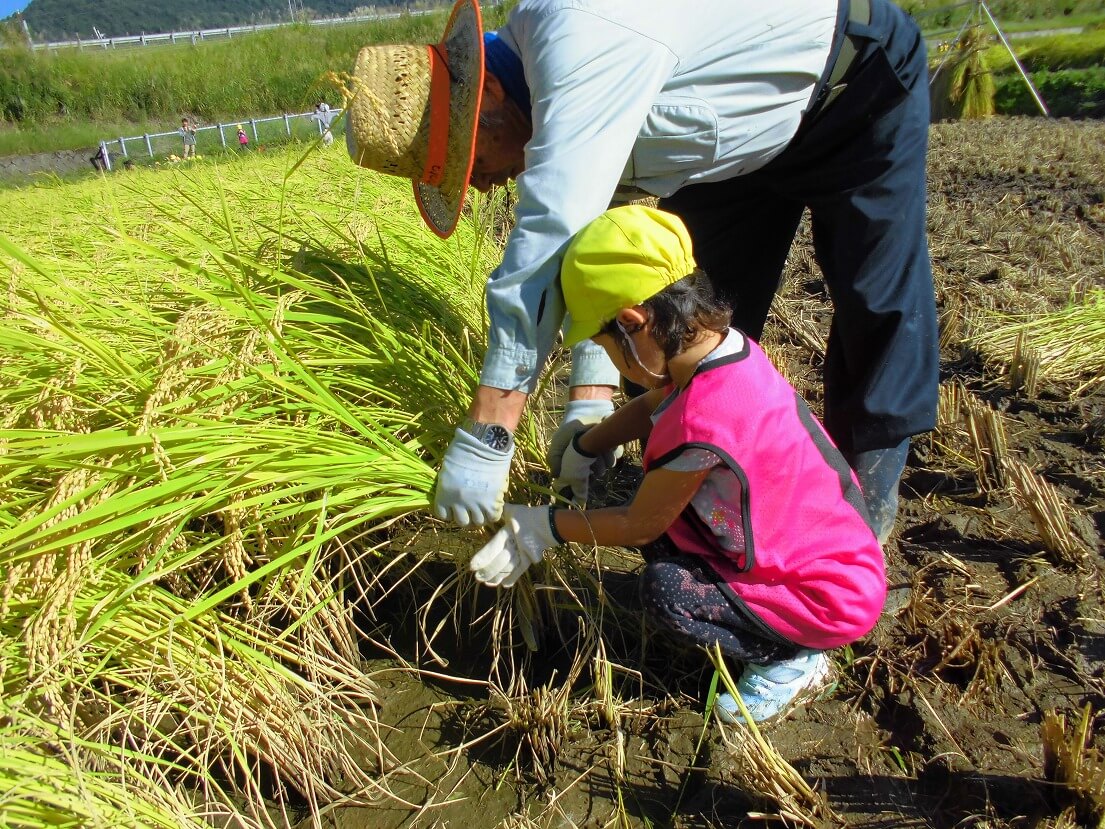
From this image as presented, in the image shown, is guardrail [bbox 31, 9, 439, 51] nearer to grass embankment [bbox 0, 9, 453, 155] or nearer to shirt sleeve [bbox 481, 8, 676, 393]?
grass embankment [bbox 0, 9, 453, 155]

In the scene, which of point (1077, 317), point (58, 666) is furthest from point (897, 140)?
point (58, 666)

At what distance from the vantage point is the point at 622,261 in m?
1.21

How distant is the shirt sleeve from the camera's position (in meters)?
1.23

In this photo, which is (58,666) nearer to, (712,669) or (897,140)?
(712,669)

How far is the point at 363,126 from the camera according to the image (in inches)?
58.6

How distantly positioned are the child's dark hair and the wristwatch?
0.87 ft

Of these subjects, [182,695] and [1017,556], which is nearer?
[182,695]

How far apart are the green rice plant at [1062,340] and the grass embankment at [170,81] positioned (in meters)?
22.4

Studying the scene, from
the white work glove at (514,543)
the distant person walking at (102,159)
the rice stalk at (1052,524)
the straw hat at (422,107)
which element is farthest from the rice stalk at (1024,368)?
the distant person walking at (102,159)

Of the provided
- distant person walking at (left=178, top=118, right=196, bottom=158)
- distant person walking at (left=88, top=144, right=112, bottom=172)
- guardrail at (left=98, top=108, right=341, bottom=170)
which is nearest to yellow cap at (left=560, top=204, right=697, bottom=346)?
distant person walking at (left=178, top=118, right=196, bottom=158)

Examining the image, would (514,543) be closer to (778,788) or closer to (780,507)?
(780,507)

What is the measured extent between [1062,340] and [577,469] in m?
2.08

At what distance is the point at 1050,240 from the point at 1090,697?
3294mm

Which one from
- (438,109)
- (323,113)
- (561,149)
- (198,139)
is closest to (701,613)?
(561,149)
